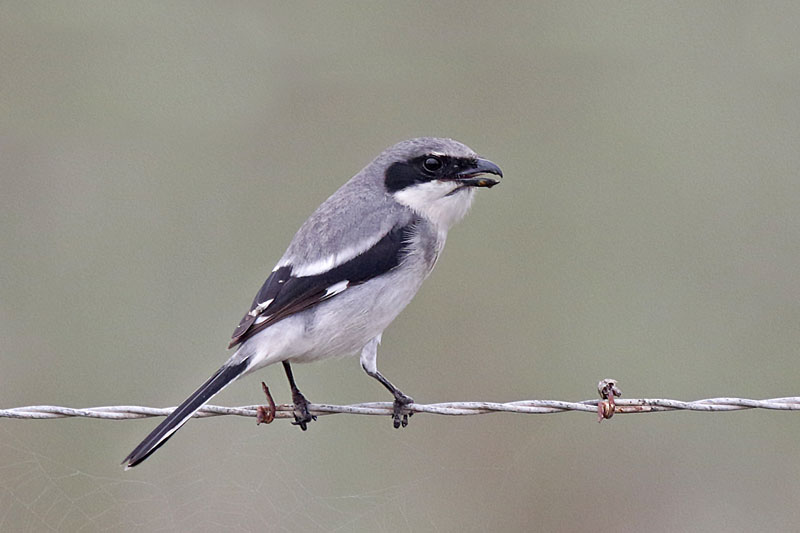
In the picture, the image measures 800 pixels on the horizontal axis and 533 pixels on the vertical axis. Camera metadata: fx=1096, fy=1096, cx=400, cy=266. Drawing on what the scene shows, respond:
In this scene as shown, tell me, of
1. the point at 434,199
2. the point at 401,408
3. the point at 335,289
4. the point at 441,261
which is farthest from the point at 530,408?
the point at 441,261

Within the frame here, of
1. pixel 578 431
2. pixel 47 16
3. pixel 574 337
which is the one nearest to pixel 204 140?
pixel 47 16

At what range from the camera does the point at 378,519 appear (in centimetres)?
536

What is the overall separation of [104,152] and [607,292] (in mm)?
3900

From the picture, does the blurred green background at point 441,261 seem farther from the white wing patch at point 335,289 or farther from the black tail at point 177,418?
the white wing patch at point 335,289

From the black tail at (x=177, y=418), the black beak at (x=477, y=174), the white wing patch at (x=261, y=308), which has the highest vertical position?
the black beak at (x=477, y=174)

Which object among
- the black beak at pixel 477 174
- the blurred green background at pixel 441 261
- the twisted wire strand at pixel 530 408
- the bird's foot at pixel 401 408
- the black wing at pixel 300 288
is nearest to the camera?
the twisted wire strand at pixel 530 408

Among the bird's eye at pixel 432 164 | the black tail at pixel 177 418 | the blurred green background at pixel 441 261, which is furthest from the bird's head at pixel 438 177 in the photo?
the blurred green background at pixel 441 261

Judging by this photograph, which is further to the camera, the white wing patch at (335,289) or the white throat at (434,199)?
the white throat at (434,199)

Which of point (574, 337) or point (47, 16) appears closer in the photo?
point (574, 337)

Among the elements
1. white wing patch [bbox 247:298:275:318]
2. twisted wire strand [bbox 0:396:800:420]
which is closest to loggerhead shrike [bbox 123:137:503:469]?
white wing patch [bbox 247:298:275:318]

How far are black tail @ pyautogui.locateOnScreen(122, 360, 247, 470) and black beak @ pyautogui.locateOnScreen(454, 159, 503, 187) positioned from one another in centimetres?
136

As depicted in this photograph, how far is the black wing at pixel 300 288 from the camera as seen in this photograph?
177 inches

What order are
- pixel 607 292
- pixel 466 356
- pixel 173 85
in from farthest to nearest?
pixel 173 85, pixel 607 292, pixel 466 356

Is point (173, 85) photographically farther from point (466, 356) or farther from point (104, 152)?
point (466, 356)
